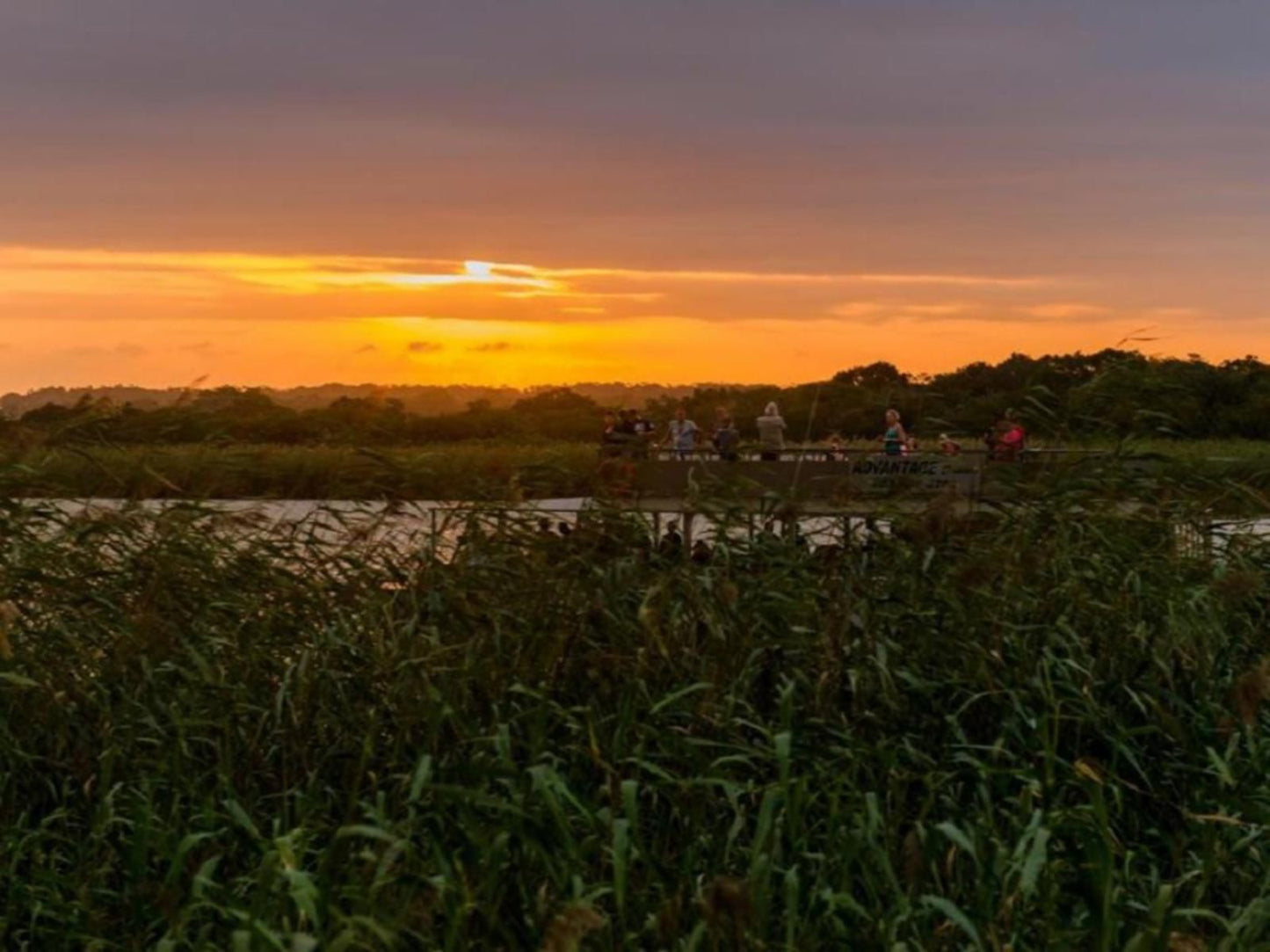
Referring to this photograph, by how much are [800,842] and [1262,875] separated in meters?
1.64

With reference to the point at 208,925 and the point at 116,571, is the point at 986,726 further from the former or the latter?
the point at 116,571

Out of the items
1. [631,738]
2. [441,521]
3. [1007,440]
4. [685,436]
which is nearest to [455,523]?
[441,521]

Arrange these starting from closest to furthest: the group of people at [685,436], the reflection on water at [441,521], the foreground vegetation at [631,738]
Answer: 1. the foreground vegetation at [631,738]
2. the reflection on water at [441,521]
3. the group of people at [685,436]

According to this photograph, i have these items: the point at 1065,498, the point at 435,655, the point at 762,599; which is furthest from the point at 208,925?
the point at 1065,498

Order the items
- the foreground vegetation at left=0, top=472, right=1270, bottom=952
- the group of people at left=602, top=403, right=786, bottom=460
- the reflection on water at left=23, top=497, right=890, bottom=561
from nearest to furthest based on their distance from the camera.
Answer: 1. the foreground vegetation at left=0, top=472, right=1270, bottom=952
2. the reflection on water at left=23, top=497, right=890, bottom=561
3. the group of people at left=602, top=403, right=786, bottom=460

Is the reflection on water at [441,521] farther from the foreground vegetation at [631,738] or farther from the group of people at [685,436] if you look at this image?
the group of people at [685,436]

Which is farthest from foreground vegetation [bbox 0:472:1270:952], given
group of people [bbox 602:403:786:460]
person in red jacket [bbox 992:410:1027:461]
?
group of people [bbox 602:403:786:460]

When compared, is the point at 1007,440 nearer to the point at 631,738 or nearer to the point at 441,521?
the point at 441,521

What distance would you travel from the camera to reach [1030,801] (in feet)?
18.2

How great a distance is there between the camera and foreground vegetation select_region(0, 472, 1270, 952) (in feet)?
16.1

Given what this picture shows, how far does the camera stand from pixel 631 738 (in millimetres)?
6207

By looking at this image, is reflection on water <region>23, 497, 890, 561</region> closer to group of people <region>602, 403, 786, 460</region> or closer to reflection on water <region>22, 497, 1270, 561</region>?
reflection on water <region>22, 497, 1270, 561</region>

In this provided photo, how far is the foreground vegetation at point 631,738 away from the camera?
491 cm

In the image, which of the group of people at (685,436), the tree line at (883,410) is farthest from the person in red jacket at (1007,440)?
the group of people at (685,436)
